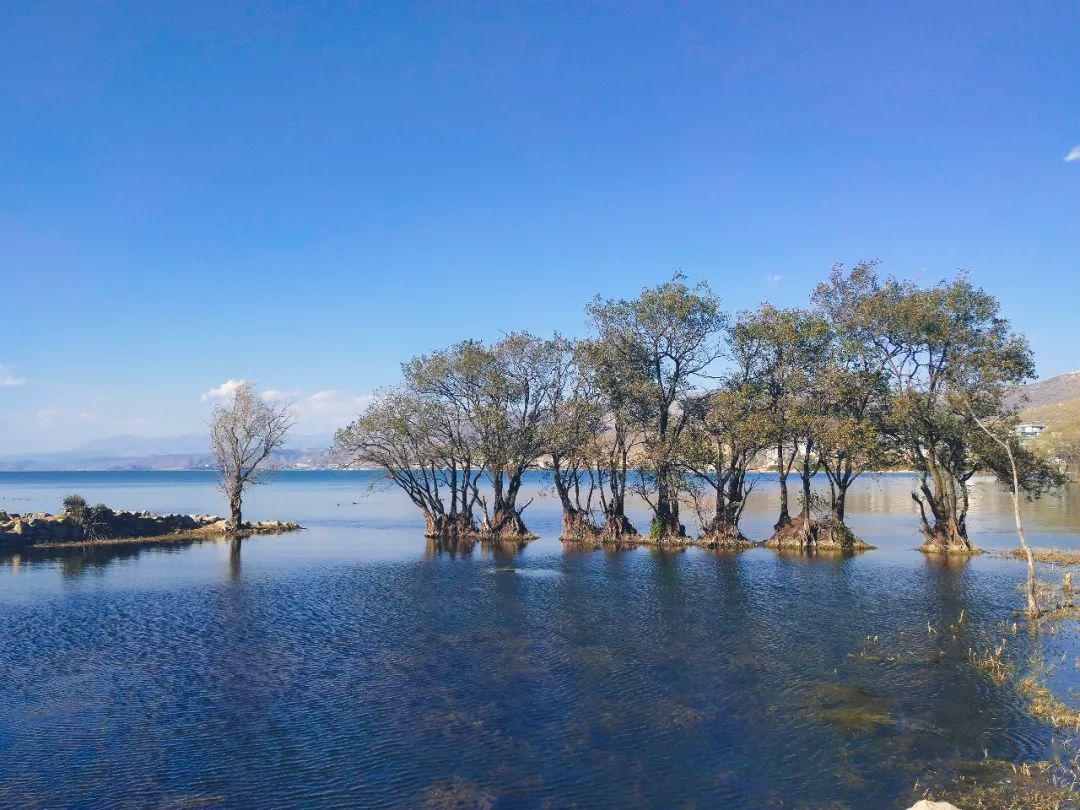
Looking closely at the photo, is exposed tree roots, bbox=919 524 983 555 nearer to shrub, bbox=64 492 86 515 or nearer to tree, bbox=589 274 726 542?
tree, bbox=589 274 726 542

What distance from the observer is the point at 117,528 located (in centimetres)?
6938

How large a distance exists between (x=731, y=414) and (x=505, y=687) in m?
41.3

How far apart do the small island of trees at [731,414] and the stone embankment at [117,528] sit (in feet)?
56.2

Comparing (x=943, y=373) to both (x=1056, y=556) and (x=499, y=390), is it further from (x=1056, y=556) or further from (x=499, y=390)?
(x=499, y=390)

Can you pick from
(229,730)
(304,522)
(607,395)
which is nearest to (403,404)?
(607,395)

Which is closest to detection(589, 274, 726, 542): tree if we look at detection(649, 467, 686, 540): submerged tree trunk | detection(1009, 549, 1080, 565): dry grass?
detection(649, 467, 686, 540): submerged tree trunk

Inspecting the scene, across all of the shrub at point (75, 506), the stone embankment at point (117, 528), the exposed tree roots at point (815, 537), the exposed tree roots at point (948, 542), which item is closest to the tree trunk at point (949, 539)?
the exposed tree roots at point (948, 542)

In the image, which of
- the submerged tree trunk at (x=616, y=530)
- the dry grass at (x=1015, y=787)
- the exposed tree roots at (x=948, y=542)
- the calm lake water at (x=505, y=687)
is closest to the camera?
the dry grass at (x=1015, y=787)

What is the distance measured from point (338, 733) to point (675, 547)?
46356 mm

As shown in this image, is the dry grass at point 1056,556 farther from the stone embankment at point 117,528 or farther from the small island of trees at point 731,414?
the stone embankment at point 117,528

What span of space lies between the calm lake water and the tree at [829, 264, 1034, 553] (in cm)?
973

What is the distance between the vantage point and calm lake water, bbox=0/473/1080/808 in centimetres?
1797

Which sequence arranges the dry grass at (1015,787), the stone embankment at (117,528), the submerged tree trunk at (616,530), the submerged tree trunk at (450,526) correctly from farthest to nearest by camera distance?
the submerged tree trunk at (450,526)
the submerged tree trunk at (616,530)
the stone embankment at (117,528)
the dry grass at (1015,787)

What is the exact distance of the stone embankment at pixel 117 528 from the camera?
63312 mm
